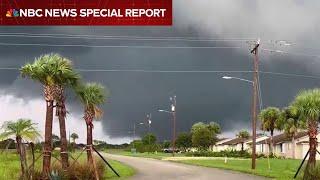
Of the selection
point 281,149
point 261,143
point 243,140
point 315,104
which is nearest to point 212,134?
point 243,140

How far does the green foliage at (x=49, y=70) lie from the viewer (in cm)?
3033

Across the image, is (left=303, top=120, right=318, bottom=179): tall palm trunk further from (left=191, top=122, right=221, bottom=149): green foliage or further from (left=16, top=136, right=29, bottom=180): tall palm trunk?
(left=191, top=122, right=221, bottom=149): green foliage

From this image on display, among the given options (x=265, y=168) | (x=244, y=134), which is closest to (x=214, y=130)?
(x=244, y=134)

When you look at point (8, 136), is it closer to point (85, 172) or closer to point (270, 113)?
point (85, 172)

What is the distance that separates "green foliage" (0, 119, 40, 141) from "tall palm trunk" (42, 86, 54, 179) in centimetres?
80

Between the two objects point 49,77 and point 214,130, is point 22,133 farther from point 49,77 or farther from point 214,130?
point 214,130

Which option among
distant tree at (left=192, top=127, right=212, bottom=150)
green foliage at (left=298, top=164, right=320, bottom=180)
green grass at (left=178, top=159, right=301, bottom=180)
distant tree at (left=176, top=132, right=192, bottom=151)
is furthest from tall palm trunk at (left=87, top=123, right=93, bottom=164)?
distant tree at (left=176, top=132, right=192, bottom=151)

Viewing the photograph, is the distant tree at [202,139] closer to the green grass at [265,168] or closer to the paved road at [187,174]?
the green grass at [265,168]

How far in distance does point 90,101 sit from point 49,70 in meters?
4.96

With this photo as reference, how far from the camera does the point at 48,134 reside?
29.9m

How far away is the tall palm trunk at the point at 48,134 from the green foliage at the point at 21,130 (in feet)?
2.63

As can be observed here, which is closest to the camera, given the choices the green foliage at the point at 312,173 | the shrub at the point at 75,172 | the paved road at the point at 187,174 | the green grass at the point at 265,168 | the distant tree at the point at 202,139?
the shrub at the point at 75,172

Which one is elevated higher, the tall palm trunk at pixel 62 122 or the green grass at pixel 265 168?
the tall palm trunk at pixel 62 122

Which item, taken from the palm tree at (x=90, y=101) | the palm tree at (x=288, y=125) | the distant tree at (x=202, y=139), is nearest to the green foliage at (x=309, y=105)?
the palm tree at (x=90, y=101)
